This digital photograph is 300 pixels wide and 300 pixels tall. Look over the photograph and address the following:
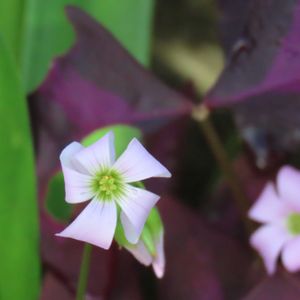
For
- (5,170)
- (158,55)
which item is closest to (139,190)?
(5,170)

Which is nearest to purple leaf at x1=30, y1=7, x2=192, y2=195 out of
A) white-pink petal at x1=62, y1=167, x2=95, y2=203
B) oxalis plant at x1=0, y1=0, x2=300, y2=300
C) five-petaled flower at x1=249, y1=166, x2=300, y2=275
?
oxalis plant at x1=0, y1=0, x2=300, y2=300

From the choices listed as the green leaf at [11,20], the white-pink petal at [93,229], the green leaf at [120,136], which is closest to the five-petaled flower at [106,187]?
the white-pink petal at [93,229]

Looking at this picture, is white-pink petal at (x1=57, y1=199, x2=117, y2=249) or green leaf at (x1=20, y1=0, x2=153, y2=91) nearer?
white-pink petal at (x1=57, y1=199, x2=117, y2=249)

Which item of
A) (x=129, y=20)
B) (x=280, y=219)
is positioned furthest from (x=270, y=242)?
(x=129, y=20)

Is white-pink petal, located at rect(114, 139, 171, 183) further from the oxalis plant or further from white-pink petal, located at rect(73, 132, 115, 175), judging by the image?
the oxalis plant

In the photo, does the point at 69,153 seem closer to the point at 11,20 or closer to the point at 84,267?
the point at 84,267

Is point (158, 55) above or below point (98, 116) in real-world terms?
above

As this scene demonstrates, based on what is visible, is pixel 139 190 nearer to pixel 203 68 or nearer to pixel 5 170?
pixel 5 170
